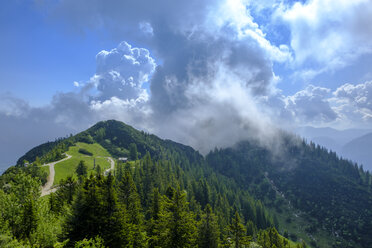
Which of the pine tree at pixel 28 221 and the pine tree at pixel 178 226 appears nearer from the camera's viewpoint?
the pine tree at pixel 178 226

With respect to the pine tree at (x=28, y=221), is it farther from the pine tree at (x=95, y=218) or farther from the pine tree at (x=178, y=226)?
the pine tree at (x=178, y=226)

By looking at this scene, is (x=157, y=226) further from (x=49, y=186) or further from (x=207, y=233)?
(x=49, y=186)

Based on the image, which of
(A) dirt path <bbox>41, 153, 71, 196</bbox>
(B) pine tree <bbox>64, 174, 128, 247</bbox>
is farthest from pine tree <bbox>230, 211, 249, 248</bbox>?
(A) dirt path <bbox>41, 153, 71, 196</bbox>

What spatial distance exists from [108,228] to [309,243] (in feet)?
722

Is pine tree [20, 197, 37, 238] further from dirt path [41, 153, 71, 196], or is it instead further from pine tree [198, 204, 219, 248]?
dirt path [41, 153, 71, 196]

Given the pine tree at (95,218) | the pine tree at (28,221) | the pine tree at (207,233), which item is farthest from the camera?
the pine tree at (207,233)

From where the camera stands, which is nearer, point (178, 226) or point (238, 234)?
point (178, 226)

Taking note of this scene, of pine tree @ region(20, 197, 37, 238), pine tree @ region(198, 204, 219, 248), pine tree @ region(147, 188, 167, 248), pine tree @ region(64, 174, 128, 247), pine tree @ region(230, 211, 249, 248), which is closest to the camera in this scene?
pine tree @ region(64, 174, 128, 247)

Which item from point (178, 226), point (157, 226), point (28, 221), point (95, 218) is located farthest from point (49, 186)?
point (178, 226)

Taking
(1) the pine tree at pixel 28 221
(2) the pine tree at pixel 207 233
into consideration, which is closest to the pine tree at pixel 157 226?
(2) the pine tree at pixel 207 233

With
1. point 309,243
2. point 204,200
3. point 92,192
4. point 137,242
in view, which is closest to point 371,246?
point 309,243

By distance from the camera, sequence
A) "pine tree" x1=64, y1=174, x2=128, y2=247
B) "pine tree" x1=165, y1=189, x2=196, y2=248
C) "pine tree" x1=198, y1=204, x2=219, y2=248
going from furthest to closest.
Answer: "pine tree" x1=198, y1=204, x2=219, y2=248 < "pine tree" x1=165, y1=189, x2=196, y2=248 < "pine tree" x1=64, y1=174, x2=128, y2=247

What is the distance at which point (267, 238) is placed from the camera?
84375 millimetres

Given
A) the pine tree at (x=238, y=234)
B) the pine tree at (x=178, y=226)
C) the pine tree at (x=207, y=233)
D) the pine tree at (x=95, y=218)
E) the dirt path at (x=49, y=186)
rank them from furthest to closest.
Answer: the dirt path at (x=49, y=186) < the pine tree at (x=207, y=233) < the pine tree at (x=238, y=234) < the pine tree at (x=178, y=226) < the pine tree at (x=95, y=218)
